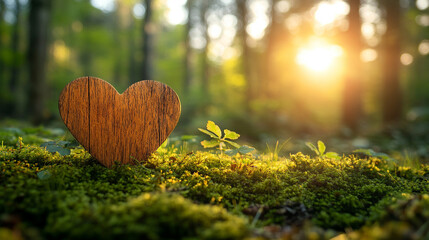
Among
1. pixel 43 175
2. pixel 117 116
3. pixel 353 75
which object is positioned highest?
pixel 353 75

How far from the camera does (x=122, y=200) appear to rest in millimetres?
1686

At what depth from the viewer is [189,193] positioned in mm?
1870

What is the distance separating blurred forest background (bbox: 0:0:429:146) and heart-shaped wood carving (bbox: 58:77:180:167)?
204 inches

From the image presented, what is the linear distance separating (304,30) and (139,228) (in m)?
13.3

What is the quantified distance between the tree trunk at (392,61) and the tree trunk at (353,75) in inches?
91.4

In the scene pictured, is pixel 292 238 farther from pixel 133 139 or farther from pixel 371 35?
pixel 371 35

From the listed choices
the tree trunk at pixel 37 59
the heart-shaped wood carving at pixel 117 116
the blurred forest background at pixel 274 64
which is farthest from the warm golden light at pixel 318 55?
the tree trunk at pixel 37 59

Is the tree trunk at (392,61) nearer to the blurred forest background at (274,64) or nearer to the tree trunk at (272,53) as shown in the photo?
the blurred forest background at (274,64)

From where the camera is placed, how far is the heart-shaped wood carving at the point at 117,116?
2.05 m

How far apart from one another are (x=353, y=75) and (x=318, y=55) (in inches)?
127

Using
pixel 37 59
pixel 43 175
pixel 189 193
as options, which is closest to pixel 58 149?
pixel 43 175

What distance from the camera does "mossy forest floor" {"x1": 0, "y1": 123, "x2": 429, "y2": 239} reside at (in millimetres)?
1289

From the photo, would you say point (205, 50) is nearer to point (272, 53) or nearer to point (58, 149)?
point (272, 53)

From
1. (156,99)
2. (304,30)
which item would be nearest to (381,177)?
(156,99)
